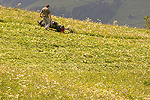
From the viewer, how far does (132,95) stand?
10.2 metres

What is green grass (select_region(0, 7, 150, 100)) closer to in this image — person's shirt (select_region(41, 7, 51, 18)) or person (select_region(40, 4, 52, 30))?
person (select_region(40, 4, 52, 30))

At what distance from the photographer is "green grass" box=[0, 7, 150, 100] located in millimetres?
9805

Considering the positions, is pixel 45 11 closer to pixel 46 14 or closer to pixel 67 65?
pixel 46 14

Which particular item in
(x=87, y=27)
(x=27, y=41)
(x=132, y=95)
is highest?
(x=87, y=27)

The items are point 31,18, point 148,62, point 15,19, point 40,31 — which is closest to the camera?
point 148,62

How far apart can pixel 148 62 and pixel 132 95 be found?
1144cm

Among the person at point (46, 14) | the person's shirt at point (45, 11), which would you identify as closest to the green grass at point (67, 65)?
the person at point (46, 14)

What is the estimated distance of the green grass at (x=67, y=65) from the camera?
32.2 feet

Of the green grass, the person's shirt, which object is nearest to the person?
the person's shirt

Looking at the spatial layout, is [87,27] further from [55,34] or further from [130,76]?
[130,76]

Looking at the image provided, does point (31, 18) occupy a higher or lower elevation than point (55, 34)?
higher

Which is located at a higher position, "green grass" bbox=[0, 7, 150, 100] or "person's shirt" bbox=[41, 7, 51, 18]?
"person's shirt" bbox=[41, 7, 51, 18]

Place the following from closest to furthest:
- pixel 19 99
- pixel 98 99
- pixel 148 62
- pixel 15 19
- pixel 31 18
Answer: pixel 19 99 → pixel 98 99 → pixel 148 62 → pixel 15 19 → pixel 31 18

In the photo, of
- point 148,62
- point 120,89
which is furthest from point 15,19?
point 120,89
